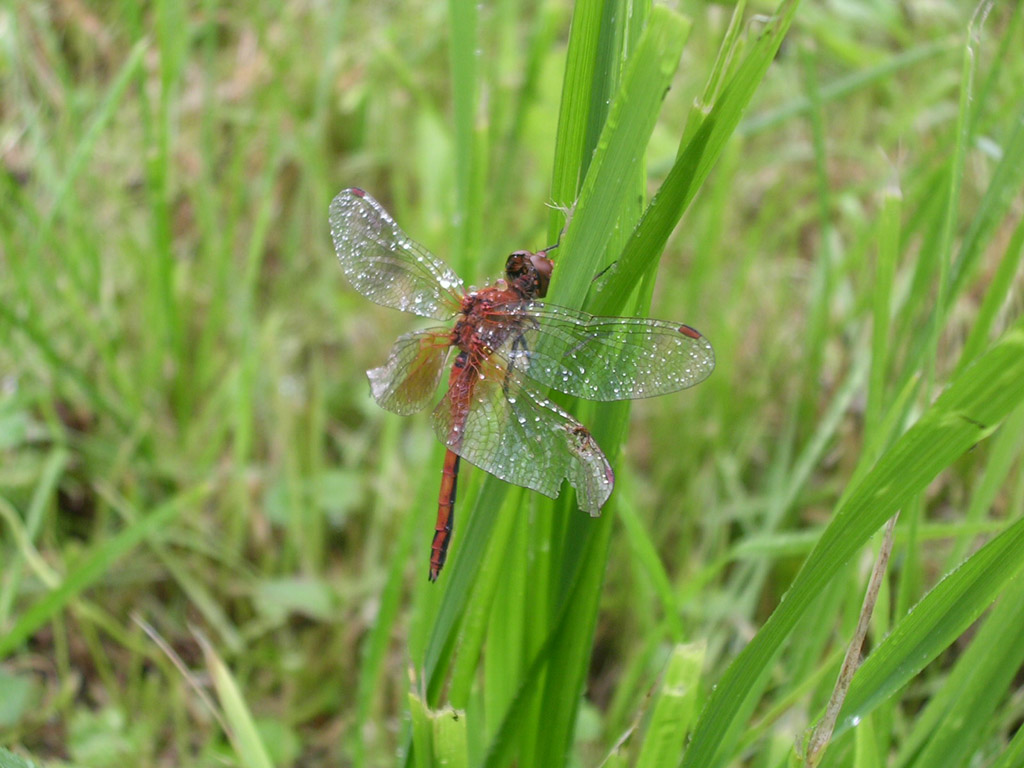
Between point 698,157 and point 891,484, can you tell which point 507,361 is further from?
point 891,484

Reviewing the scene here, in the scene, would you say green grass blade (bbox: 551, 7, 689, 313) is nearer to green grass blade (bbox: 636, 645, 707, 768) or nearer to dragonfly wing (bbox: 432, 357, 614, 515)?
dragonfly wing (bbox: 432, 357, 614, 515)

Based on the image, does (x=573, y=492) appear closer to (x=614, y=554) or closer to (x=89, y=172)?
(x=614, y=554)

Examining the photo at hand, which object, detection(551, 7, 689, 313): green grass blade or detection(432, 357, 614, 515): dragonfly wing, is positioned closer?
detection(551, 7, 689, 313): green grass blade

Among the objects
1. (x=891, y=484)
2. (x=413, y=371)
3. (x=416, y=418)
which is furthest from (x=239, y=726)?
(x=416, y=418)

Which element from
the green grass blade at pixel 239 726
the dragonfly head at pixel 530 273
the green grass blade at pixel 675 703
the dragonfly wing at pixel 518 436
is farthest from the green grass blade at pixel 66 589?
the green grass blade at pixel 675 703

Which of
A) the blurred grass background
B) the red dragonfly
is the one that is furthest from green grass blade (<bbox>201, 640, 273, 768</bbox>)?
the red dragonfly

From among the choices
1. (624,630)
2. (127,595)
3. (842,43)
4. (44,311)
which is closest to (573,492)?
(624,630)
